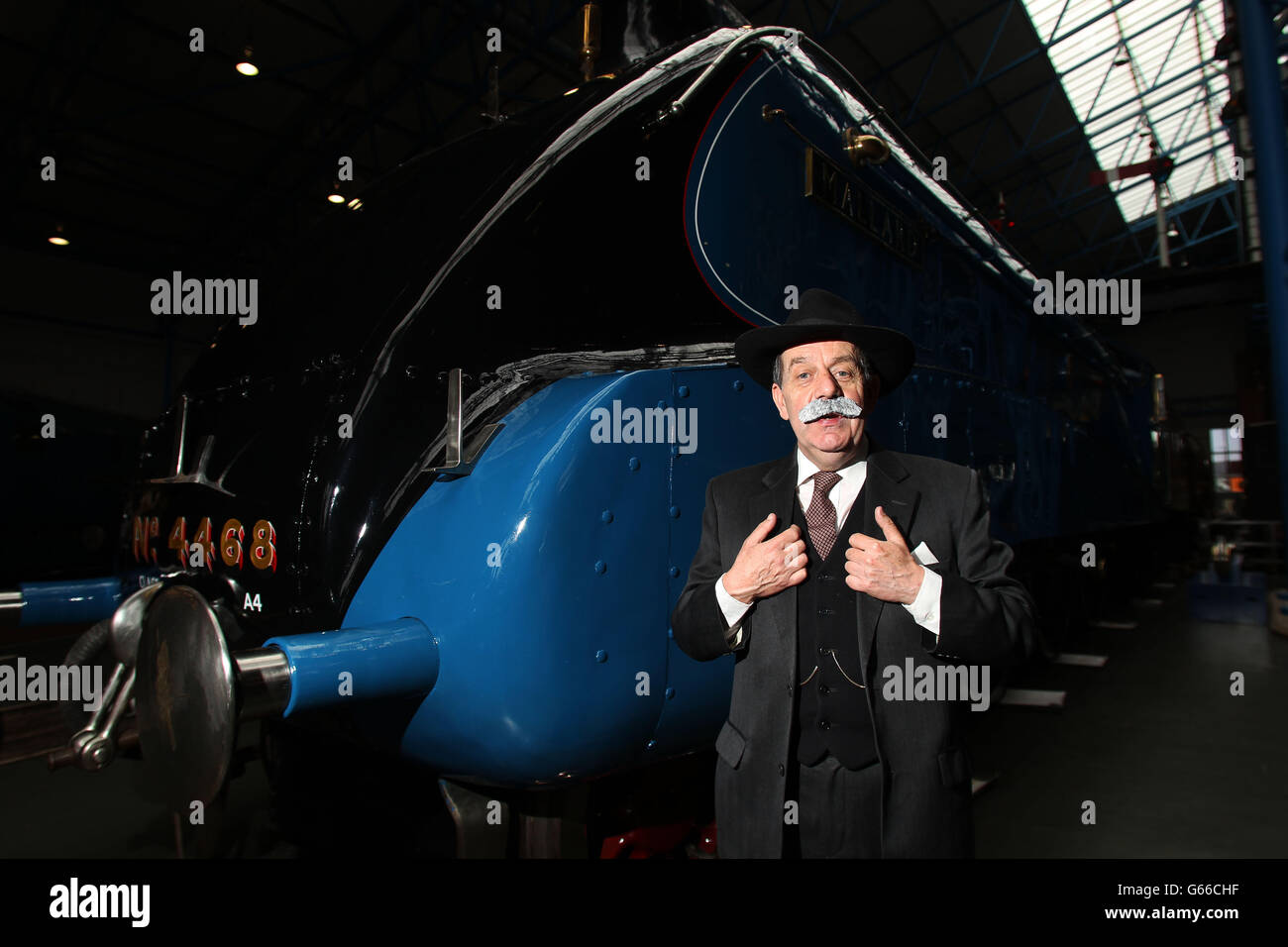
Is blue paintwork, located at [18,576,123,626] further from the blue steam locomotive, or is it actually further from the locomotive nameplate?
the locomotive nameplate

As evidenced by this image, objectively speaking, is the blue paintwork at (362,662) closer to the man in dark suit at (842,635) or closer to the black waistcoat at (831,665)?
the man in dark suit at (842,635)

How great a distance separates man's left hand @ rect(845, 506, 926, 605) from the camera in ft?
3.76

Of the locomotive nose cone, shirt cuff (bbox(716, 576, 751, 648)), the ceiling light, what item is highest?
the ceiling light

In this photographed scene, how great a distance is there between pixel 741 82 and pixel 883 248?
923 mm

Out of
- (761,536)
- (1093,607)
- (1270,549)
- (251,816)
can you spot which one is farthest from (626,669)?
(1270,549)

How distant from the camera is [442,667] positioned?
1.53 metres

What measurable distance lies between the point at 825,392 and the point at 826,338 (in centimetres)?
11

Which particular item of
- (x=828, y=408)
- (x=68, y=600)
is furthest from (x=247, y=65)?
(x=828, y=408)

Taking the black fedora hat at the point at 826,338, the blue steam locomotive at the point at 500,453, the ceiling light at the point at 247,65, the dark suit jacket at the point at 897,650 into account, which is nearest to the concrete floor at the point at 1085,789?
the blue steam locomotive at the point at 500,453

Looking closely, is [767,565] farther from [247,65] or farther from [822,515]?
[247,65]

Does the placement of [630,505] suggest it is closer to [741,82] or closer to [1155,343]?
[741,82]

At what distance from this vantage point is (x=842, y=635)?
1297mm

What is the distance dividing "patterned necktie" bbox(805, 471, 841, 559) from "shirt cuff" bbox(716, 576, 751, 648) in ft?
0.60

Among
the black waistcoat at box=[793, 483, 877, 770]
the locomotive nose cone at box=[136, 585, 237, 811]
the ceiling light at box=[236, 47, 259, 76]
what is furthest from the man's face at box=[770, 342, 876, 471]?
the ceiling light at box=[236, 47, 259, 76]
